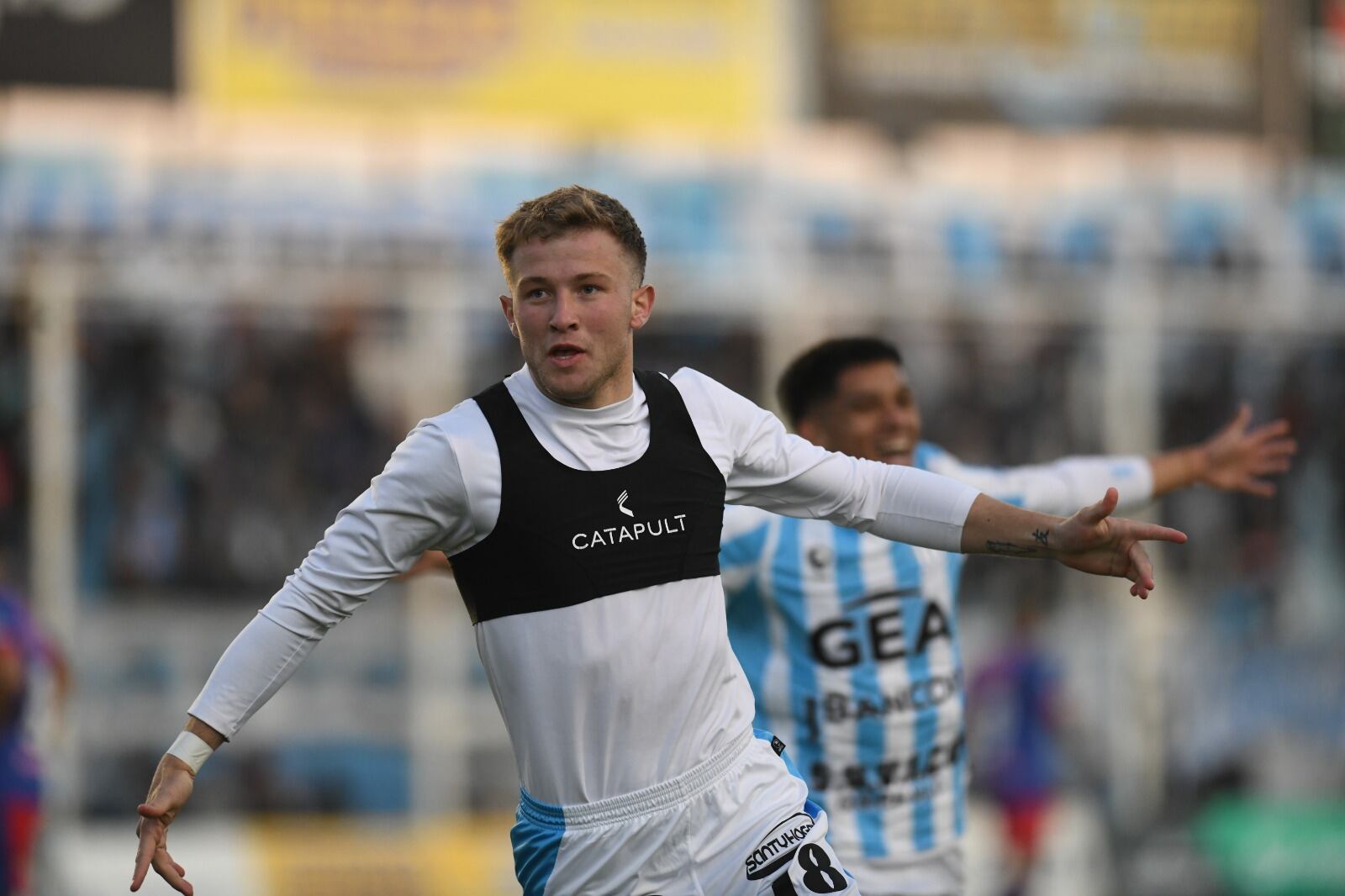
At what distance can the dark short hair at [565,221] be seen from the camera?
3.82 meters

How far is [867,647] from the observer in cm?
545

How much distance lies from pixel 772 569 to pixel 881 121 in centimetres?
841

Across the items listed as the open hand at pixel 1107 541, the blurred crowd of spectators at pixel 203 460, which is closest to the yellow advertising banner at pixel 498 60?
the blurred crowd of spectators at pixel 203 460

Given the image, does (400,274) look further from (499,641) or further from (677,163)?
(499,641)

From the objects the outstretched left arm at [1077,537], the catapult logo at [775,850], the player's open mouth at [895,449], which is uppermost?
the outstretched left arm at [1077,537]

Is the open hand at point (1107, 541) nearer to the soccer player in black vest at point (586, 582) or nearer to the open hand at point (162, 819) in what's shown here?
the soccer player in black vest at point (586, 582)

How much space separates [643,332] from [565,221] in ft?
30.9

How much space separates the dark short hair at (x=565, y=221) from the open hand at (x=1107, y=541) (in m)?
1.03

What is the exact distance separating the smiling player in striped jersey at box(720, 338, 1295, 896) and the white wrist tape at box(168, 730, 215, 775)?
2.01 m

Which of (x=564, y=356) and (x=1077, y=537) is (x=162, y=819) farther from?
(x=1077, y=537)

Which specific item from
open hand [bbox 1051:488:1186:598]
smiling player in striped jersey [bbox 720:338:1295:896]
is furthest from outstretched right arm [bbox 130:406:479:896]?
smiling player in striped jersey [bbox 720:338:1295:896]

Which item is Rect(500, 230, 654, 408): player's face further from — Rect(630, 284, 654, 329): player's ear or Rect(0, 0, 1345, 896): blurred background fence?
Rect(0, 0, 1345, 896): blurred background fence

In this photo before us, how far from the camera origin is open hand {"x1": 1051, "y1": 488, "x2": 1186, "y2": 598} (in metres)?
3.77

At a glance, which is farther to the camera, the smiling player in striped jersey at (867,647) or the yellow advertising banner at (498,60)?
the yellow advertising banner at (498,60)
